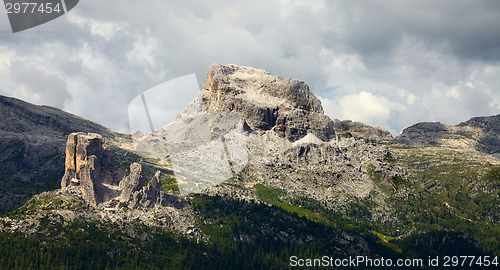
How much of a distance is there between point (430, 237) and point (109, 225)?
4933 inches

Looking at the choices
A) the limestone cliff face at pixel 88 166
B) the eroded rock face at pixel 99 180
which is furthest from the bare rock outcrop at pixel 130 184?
the limestone cliff face at pixel 88 166

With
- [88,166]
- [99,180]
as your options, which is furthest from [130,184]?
[88,166]

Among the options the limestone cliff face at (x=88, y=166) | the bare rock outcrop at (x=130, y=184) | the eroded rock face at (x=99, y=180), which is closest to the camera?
the limestone cliff face at (x=88, y=166)

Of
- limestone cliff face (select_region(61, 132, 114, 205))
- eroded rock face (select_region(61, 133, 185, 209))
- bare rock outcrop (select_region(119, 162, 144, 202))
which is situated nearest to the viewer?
limestone cliff face (select_region(61, 132, 114, 205))

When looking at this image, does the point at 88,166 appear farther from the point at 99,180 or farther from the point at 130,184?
the point at 130,184

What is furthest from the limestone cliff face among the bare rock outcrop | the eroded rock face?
the bare rock outcrop

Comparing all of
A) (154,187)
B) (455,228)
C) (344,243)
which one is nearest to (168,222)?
(154,187)

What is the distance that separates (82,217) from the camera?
388 ft

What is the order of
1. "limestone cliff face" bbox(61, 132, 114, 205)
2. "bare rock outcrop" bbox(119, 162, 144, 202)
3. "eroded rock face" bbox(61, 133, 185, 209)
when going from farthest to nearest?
"bare rock outcrop" bbox(119, 162, 144, 202) → "eroded rock face" bbox(61, 133, 185, 209) → "limestone cliff face" bbox(61, 132, 114, 205)

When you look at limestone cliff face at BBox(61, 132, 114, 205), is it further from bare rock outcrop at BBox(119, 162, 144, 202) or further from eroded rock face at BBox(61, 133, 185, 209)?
bare rock outcrop at BBox(119, 162, 144, 202)

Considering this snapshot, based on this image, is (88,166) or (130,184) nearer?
(88,166)

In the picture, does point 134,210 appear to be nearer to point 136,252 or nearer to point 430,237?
point 136,252

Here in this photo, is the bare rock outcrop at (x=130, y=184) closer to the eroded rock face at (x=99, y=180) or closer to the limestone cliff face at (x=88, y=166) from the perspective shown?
the eroded rock face at (x=99, y=180)

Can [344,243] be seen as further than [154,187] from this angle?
Yes
